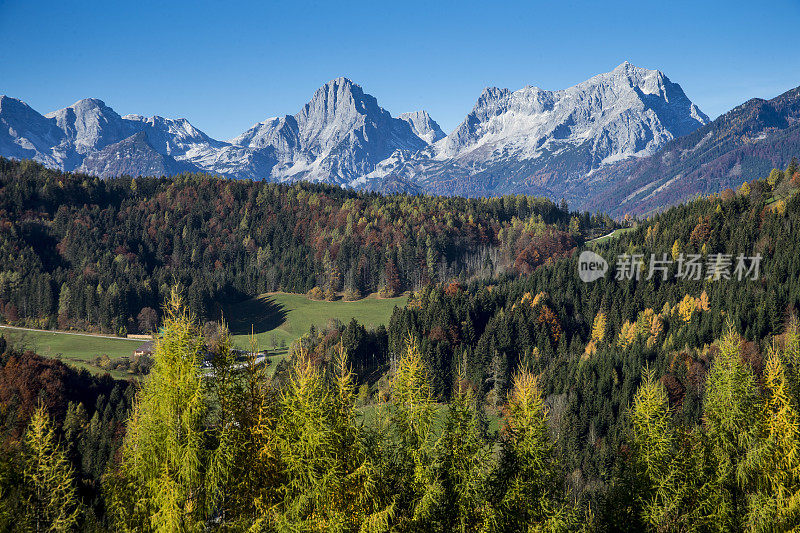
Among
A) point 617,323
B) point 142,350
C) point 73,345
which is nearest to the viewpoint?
point 142,350

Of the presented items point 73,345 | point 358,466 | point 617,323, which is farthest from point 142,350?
point 358,466

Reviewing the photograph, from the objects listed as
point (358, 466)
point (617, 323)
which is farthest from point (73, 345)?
point (358, 466)

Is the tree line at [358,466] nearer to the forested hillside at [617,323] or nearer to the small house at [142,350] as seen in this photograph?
the forested hillside at [617,323]

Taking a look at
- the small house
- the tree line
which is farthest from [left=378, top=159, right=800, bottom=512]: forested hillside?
the small house

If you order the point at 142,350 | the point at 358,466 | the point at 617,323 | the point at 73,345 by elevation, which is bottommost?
the point at 142,350

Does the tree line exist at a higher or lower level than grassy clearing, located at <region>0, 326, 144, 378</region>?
higher

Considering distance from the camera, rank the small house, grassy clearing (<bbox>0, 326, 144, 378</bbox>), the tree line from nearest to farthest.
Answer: the tree line → grassy clearing (<bbox>0, 326, 144, 378</bbox>) → the small house

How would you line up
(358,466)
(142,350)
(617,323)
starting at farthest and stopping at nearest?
(617,323) < (142,350) < (358,466)

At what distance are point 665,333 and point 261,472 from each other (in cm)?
15409

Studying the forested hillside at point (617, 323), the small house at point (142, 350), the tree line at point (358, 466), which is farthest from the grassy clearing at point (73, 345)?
the tree line at point (358, 466)

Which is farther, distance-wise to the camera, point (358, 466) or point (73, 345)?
point (73, 345)

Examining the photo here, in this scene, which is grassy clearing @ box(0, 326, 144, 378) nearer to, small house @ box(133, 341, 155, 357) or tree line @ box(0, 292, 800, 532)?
small house @ box(133, 341, 155, 357)

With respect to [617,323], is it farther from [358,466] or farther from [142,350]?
[358,466]

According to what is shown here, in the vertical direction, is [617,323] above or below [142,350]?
above
